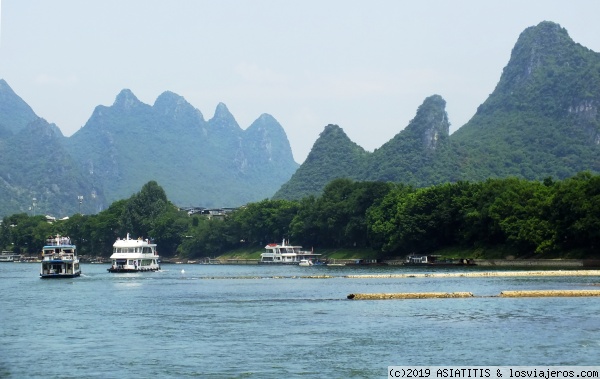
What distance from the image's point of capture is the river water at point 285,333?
56.1 meters

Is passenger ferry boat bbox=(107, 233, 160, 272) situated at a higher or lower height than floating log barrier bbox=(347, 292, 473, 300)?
higher

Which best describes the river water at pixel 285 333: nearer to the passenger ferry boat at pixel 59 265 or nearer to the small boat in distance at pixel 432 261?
the passenger ferry boat at pixel 59 265

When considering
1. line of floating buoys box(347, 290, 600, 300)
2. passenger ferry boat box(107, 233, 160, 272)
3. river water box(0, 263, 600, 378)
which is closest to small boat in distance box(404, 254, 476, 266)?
passenger ferry boat box(107, 233, 160, 272)

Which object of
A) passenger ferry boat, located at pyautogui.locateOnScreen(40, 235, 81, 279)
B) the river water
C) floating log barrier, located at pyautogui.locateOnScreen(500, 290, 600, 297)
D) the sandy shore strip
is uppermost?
passenger ferry boat, located at pyautogui.locateOnScreen(40, 235, 81, 279)

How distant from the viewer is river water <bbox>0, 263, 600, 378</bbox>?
56.1 m

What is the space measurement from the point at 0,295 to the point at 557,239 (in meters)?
85.6

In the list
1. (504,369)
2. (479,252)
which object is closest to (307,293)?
(504,369)

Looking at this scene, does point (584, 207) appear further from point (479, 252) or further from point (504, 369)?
point (504, 369)

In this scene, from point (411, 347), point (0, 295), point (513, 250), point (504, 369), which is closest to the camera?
point (504, 369)

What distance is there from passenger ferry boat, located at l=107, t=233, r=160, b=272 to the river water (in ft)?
236

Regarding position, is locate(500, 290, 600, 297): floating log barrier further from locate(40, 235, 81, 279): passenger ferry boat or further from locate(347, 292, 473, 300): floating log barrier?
locate(40, 235, 81, 279): passenger ferry boat

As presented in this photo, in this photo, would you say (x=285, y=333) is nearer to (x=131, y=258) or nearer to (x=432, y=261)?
(x=432, y=261)

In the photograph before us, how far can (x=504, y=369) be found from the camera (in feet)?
174

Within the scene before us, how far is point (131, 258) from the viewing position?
187375 mm
